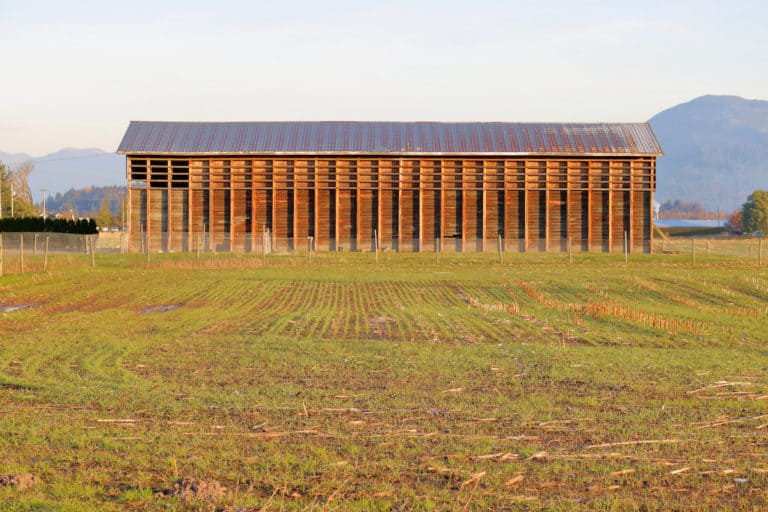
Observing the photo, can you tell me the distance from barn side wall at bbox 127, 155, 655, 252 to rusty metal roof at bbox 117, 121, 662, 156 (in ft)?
2.58

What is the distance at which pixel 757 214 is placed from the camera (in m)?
144

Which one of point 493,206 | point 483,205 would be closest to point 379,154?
point 483,205

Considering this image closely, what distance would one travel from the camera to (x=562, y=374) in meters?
16.7

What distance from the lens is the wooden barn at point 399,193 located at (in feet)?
214

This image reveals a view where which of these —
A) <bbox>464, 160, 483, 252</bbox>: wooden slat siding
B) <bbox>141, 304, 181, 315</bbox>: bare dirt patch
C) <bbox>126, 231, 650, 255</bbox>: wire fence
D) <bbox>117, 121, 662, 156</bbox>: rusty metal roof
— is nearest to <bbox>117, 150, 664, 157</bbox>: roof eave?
<bbox>117, 121, 662, 156</bbox>: rusty metal roof

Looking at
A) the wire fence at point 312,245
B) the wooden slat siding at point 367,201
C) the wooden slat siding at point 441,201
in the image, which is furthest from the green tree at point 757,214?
the wooden slat siding at point 367,201

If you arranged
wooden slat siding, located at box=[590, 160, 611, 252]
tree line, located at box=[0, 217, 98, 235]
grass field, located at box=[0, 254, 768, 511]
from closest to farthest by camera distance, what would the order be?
1. grass field, located at box=[0, 254, 768, 511]
2. wooden slat siding, located at box=[590, 160, 611, 252]
3. tree line, located at box=[0, 217, 98, 235]

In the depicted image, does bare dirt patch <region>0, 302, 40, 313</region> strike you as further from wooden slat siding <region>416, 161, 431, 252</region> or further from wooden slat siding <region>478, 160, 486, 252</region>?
wooden slat siding <region>478, 160, 486, 252</region>

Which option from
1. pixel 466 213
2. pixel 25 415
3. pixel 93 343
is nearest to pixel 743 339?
pixel 93 343

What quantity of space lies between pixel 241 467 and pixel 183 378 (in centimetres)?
644

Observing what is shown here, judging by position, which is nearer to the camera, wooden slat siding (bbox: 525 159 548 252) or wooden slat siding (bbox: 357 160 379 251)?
wooden slat siding (bbox: 357 160 379 251)

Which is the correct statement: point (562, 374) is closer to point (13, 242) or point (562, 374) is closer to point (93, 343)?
point (93, 343)

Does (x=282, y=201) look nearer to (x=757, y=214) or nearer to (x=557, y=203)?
(x=557, y=203)

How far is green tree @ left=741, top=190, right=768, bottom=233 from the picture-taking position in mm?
143250
